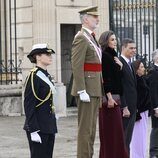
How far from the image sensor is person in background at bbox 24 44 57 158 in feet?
23.8

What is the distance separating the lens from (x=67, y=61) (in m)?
16.8

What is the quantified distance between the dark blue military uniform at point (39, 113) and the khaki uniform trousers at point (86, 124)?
1.06 meters

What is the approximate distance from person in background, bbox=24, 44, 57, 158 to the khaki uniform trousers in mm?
1000

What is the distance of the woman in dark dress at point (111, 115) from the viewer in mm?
8875

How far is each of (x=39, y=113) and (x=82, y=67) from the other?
4.08 ft

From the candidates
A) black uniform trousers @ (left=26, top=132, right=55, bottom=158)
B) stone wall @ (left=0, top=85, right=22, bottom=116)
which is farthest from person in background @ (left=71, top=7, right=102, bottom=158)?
stone wall @ (left=0, top=85, right=22, bottom=116)

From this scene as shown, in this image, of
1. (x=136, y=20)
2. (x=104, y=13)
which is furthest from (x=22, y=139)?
(x=136, y=20)

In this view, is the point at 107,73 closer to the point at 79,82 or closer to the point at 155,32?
the point at 79,82

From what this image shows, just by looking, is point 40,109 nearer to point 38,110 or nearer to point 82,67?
point 38,110

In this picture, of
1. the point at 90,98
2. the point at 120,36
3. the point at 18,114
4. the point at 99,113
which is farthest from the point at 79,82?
the point at 120,36

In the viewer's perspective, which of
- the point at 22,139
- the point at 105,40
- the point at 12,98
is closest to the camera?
the point at 105,40

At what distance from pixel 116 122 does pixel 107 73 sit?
2.17 feet

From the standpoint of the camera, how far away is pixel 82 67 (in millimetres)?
8352

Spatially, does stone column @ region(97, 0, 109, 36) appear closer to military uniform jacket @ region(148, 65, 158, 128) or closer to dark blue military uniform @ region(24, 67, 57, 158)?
military uniform jacket @ region(148, 65, 158, 128)
